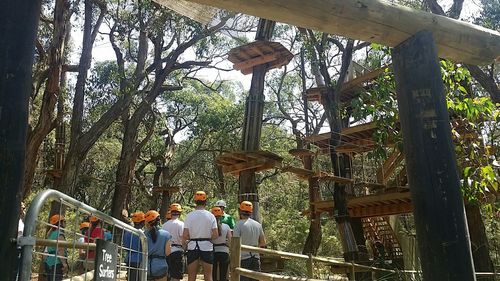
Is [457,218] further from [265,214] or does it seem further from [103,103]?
[265,214]

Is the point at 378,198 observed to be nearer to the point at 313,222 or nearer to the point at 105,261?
the point at 313,222

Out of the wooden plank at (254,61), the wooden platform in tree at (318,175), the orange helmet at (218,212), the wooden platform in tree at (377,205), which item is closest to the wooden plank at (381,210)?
the wooden platform in tree at (377,205)

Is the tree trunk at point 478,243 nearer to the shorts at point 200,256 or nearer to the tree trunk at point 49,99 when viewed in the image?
the shorts at point 200,256

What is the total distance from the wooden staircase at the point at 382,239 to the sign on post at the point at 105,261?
1284 cm

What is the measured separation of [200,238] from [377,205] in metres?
9.03

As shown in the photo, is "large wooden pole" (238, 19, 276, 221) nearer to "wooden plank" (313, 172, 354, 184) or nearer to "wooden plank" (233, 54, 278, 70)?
"wooden plank" (233, 54, 278, 70)

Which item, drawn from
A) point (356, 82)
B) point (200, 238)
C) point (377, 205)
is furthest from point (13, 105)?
point (356, 82)

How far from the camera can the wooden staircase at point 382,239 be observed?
1507 centimetres

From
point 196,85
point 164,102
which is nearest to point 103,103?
point 164,102

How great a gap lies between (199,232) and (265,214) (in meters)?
18.8

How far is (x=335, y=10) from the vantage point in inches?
138

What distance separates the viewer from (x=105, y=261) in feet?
8.56

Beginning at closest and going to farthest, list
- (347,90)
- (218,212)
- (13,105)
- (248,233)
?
(13,105)
(248,233)
(218,212)
(347,90)

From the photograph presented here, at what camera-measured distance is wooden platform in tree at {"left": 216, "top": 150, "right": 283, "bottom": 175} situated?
35.1ft
